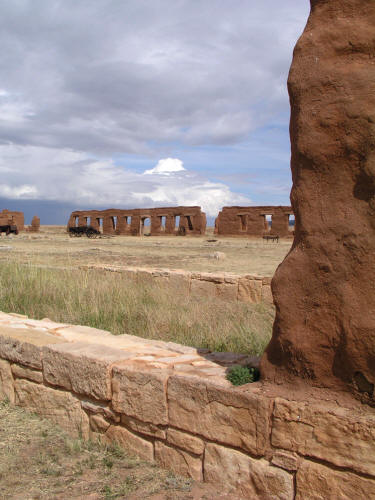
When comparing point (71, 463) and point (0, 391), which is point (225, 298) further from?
point (71, 463)

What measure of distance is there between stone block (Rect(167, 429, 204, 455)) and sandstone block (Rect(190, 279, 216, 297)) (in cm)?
547

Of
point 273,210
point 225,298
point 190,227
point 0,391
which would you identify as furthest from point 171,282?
point 190,227

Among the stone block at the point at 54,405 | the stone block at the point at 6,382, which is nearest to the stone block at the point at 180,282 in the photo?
the stone block at the point at 6,382

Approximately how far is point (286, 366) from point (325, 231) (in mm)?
794

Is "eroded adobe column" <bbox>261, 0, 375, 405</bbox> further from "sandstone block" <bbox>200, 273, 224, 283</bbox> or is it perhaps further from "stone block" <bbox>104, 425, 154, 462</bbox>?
"sandstone block" <bbox>200, 273, 224, 283</bbox>

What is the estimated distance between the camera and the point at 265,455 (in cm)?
241

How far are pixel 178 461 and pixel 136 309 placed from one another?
3.76 metres

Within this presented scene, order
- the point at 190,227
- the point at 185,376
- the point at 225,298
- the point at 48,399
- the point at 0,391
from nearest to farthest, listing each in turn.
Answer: the point at 185,376 → the point at 48,399 → the point at 0,391 → the point at 225,298 → the point at 190,227

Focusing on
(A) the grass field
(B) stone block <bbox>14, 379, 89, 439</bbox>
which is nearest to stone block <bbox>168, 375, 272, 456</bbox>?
(B) stone block <bbox>14, 379, 89, 439</bbox>

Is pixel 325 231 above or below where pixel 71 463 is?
above

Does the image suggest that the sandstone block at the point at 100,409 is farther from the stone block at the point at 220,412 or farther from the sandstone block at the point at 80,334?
the sandstone block at the point at 80,334

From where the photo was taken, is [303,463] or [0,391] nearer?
[303,463]

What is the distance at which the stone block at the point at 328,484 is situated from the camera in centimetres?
210

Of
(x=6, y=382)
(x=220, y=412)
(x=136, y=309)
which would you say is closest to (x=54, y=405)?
(x=6, y=382)
